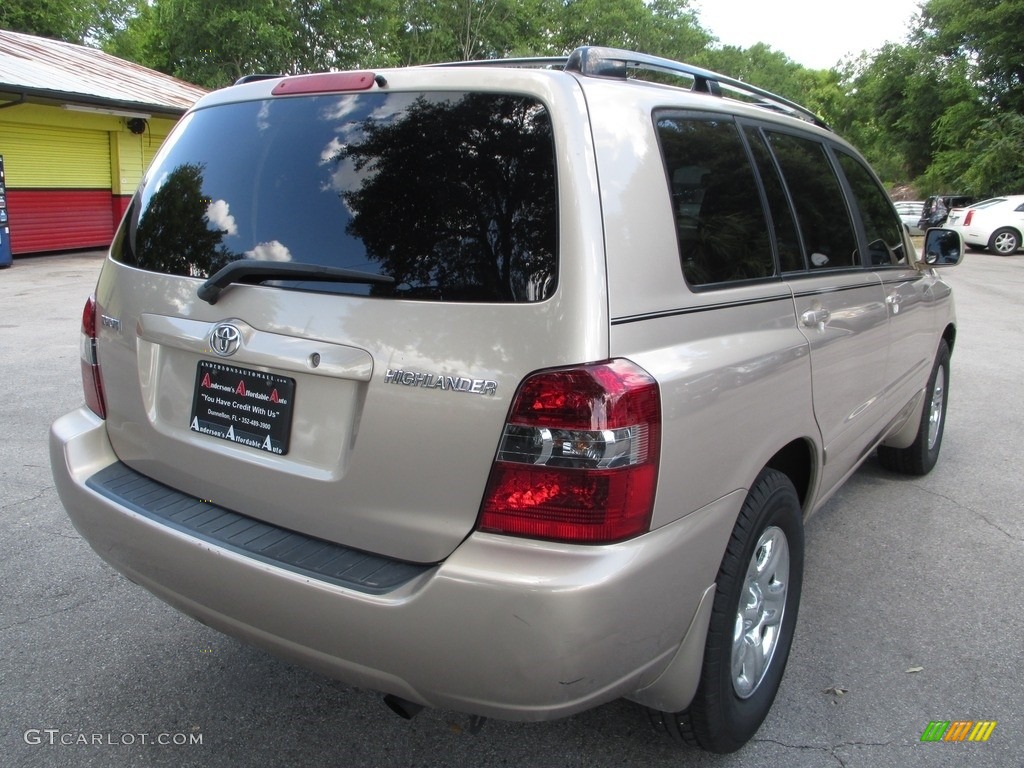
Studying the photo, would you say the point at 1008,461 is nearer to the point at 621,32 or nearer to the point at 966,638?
the point at 966,638

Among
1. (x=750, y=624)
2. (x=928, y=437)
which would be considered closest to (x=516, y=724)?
(x=750, y=624)

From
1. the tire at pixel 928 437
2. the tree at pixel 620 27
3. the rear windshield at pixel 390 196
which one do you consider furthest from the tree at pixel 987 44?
the rear windshield at pixel 390 196

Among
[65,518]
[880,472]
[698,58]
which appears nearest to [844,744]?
[880,472]

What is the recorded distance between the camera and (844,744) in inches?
101

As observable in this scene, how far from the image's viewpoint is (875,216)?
12.5ft

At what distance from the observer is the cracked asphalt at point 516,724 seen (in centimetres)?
250

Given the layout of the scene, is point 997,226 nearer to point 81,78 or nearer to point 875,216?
point 875,216

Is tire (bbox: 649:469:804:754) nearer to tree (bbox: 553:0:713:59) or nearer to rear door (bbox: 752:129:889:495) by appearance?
rear door (bbox: 752:129:889:495)

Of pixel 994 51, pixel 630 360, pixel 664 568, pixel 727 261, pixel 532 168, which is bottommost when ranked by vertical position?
pixel 664 568

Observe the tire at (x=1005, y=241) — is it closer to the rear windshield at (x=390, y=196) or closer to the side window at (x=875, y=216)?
the side window at (x=875, y=216)

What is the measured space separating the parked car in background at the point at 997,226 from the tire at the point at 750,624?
22.5m

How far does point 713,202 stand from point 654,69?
532 mm

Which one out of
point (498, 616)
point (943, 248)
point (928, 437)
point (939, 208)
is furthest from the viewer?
point (939, 208)

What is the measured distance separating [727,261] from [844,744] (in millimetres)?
1479
